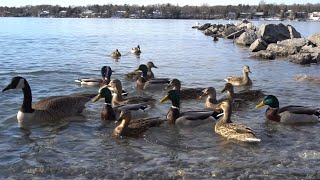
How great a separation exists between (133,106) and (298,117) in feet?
12.2

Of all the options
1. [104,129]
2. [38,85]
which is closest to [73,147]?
[104,129]

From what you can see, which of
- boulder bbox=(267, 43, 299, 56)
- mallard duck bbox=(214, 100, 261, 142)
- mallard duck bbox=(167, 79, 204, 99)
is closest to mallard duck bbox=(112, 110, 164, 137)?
mallard duck bbox=(214, 100, 261, 142)

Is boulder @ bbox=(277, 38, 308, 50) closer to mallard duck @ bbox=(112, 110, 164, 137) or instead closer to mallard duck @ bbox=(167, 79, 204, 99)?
mallard duck @ bbox=(167, 79, 204, 99)

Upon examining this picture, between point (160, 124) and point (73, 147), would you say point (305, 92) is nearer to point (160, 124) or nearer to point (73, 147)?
point (160, 124)

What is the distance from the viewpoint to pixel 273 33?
A: 3591cm

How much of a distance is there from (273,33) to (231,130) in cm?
2778

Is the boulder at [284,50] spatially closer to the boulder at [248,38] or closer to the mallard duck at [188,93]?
the boulder at [248,38]

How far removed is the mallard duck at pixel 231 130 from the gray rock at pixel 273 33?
2574 centimetres

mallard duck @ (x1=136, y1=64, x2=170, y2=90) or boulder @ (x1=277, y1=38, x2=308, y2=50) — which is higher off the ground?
mallard duck @ (x1=136, y1=64, x2=170, y2=90)

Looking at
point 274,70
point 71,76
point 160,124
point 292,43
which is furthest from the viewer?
point 292,43

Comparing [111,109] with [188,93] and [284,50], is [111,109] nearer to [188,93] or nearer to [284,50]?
[188,93]

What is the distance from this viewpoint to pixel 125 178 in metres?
7.31

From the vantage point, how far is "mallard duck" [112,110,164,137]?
9.69 meters

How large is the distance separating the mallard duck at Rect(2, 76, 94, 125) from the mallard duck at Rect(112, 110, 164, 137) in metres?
2.09
